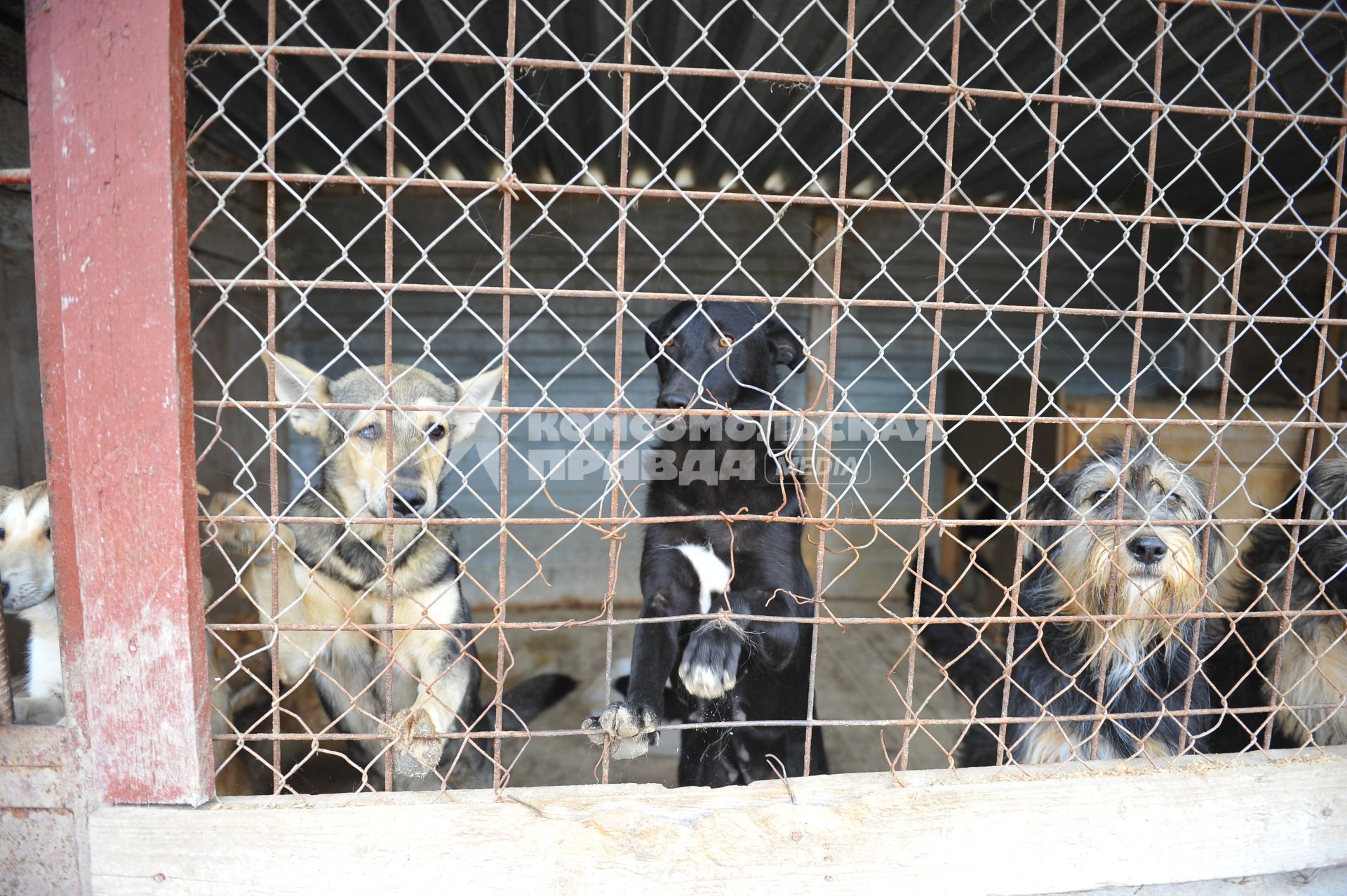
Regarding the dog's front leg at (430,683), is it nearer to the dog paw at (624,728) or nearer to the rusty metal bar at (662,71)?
the dog paw at (624,728)

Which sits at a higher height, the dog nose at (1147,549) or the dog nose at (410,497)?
the dog nose at (410,497)

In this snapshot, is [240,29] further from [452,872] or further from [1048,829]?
[1048,829]

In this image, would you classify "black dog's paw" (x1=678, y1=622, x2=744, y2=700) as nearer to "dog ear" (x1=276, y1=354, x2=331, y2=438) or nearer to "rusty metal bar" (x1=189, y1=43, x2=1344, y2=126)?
"dog ear" (x1=276, y1=354, x2=331, y2=438)

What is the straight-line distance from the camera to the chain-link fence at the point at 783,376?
210 centimetres

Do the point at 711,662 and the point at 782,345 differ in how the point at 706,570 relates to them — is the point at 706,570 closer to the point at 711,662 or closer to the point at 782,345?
the point at 711,662

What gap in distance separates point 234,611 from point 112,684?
14.1 feet

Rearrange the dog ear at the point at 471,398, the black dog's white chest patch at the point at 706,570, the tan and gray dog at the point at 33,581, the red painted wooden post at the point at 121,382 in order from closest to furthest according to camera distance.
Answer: the red painted wooden post at the point at 121,382 → the tan and gray dog at the point at 33,581 → the black dog's white chest patch at the point at 706,570 → the dog ear at the point at 471,398

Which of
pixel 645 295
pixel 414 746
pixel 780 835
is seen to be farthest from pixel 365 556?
pixel 780 835

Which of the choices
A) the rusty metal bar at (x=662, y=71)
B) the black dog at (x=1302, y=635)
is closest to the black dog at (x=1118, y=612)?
the black dog at (x=1302, y=635)

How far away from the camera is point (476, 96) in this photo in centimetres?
457

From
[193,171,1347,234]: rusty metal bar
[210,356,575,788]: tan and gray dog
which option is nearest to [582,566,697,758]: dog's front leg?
[210,356,575,788]: tan and gray dog

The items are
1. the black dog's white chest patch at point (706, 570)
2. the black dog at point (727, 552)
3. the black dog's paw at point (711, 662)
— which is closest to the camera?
the black dog's paw at point (711, 662)

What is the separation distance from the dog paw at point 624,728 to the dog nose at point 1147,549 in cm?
172

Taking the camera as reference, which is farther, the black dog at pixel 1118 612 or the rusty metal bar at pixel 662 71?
the black dog at pixel 1118 612
